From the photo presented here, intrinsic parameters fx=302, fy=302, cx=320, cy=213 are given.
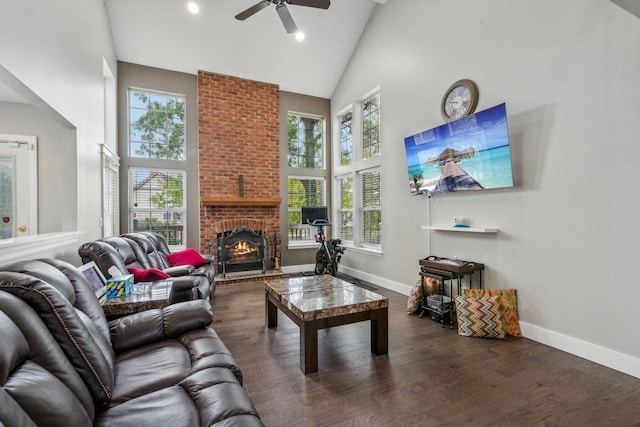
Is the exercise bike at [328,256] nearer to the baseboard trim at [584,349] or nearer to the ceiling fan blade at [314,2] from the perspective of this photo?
the baseboard trim at [584,349]

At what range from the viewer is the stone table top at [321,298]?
2.42m

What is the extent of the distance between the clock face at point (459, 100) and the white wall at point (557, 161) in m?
0.11

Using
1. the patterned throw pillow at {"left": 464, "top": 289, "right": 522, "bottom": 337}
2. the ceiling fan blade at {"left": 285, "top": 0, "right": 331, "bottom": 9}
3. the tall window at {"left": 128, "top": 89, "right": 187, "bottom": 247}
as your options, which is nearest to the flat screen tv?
the patterned throw pillow at {"left": 464, "top": 289, "right": 522, "bottom": 337}

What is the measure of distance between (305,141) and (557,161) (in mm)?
4676

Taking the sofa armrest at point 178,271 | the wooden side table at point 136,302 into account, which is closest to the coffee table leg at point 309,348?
the wooden side table at point 136,302

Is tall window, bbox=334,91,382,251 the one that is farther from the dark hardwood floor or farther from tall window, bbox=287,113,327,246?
the dark hardwood floor

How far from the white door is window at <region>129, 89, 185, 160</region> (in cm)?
161

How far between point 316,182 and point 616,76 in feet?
16.1

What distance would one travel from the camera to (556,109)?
2.69 m

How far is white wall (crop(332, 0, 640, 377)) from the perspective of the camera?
2307 millimetres

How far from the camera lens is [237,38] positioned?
511 centimetres

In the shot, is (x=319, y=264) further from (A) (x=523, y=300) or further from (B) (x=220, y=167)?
(A) (x=523, y=300)

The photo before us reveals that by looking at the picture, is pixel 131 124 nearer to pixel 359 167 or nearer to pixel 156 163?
pixel 156 163

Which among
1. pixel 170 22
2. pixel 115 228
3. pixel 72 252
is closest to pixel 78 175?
pixel 72 252
